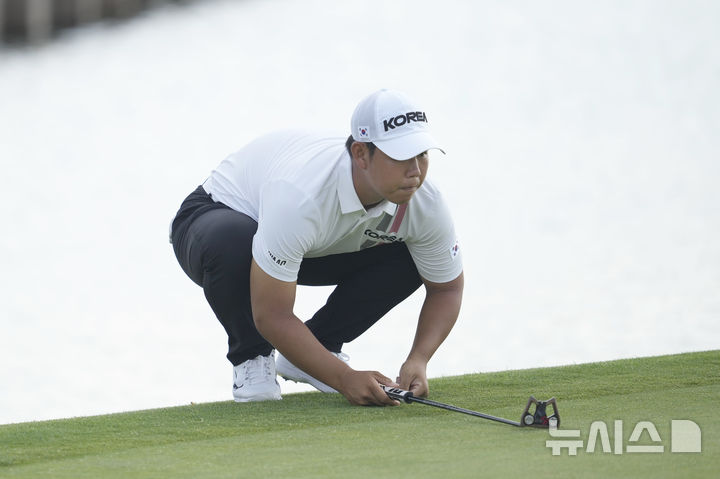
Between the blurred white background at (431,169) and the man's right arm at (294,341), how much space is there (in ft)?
8.16

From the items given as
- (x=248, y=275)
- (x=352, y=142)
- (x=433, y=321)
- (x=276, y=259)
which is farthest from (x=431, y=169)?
(x=276, y=259)

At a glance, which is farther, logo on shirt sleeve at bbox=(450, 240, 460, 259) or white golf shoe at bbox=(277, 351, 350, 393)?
white golf shoe at bbox=(277, 351, 350, 393)

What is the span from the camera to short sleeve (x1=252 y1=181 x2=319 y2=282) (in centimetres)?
302

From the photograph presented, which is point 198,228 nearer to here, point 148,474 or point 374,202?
point 374,202

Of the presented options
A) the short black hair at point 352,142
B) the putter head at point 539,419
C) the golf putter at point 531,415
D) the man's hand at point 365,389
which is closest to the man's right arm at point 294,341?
the man's hand at point 365,389

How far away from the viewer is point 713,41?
21.1 metres

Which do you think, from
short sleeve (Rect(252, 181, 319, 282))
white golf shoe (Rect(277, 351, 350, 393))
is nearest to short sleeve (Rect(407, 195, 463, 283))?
short sleeve (Rect(252, 181, 319, 282))

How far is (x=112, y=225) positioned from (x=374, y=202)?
327 inches

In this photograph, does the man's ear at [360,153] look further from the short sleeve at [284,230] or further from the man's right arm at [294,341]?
the man's right arm at [294,341]

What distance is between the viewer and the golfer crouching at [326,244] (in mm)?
3025

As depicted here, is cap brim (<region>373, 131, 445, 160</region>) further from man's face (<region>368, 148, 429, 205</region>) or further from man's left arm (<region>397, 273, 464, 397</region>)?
man's left arm (<region>397, 273, 464, 397</region>)

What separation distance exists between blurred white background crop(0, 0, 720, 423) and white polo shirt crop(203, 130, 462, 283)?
231cm

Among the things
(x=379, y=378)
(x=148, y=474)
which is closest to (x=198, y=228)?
(x=379, y=378)

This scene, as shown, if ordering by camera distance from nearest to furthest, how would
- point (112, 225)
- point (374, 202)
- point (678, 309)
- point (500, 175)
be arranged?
point (374, 202) < point (678, 309) < point (112, 225) < point (500, 175)
